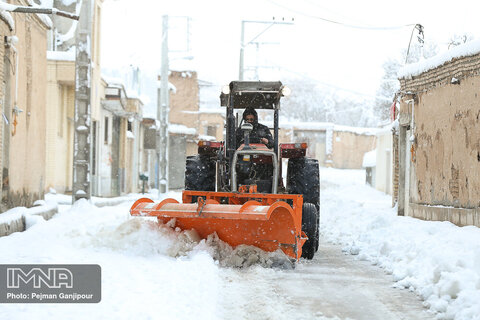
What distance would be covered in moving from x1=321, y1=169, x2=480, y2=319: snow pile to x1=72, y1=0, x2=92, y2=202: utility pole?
5349mm

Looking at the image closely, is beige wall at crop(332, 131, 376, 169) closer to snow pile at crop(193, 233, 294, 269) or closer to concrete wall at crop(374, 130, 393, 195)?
concrete wall at crop(374, 130, 393, 195)

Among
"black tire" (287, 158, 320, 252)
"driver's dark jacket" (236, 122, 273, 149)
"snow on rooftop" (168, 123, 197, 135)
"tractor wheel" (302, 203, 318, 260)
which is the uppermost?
"snow on rooftop" (168, 123, 197, 135)

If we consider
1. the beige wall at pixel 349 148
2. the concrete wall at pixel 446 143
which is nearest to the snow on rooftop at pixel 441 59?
the concrete wall at pixel 446 143

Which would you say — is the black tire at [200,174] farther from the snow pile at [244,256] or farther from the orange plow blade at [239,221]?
the snow pile at [244,256]

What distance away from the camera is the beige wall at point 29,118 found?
13320 millimetres

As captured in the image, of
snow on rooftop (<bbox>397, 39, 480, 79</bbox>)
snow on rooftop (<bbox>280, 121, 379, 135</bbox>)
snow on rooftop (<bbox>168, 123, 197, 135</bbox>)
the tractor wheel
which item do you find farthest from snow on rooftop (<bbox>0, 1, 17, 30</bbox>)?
snow on rooftop (<bbox>280, 121, 379, 135</bbox>)

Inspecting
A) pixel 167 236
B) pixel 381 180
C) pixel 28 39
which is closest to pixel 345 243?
pixel 167 236

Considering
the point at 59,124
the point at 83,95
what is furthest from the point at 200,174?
the point at 59,124

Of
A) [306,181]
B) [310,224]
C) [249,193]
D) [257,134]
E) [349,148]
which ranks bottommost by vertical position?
[310,224]

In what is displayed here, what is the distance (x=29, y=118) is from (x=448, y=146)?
8.81m

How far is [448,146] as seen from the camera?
12750 mm

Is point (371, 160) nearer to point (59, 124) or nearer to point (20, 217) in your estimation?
point (59, 124)

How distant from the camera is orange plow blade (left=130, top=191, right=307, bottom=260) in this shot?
7.75 metres

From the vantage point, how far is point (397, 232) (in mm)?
10414
